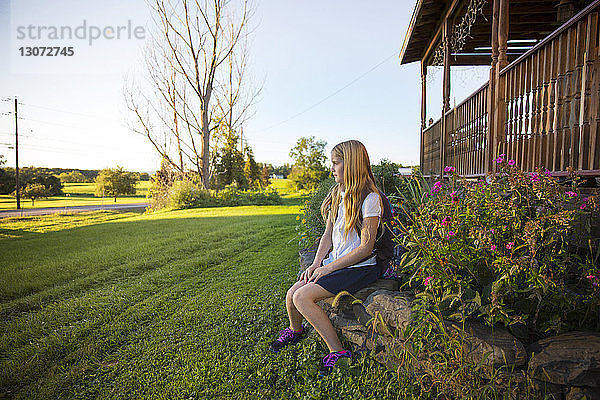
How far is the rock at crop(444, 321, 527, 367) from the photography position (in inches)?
72.1

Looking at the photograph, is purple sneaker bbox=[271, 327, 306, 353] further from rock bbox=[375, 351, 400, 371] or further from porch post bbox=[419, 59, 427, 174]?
porch post bbox=[419, 59, 427, 174]

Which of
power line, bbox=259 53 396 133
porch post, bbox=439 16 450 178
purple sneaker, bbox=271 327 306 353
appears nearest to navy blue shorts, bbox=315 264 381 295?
purple sneaker, bbox=271 327 306 353

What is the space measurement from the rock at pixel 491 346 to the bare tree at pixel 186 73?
17.1 metres

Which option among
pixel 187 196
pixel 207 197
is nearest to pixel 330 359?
pixel 187 196

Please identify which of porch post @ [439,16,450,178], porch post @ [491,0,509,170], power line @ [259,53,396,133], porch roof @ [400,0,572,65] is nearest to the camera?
porch post @ [491,0,509,170]

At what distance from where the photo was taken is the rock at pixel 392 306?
2.23 m

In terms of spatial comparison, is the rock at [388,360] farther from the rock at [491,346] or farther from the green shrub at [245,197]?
the green shrub at [245,197]

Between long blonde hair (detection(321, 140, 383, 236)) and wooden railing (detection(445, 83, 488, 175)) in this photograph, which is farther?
wooden railing (detection(445, 83, 488, 175))

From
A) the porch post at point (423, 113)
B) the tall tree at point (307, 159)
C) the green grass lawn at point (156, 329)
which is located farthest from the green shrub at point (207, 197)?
the porch post at point (423, 113)

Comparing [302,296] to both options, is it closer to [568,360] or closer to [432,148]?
[568,360]

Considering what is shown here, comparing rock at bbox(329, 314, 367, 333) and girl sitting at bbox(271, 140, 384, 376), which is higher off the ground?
girl sitting at bbox(271, 140, 384, 376)

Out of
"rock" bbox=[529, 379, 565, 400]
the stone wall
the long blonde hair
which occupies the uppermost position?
the long blonde hair

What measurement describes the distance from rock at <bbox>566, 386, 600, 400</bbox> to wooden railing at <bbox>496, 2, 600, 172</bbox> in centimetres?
145

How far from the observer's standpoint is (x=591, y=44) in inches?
98.9
